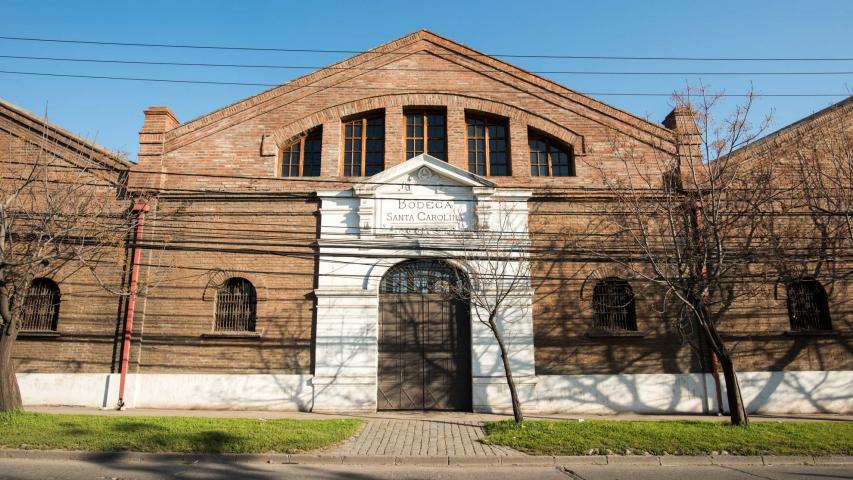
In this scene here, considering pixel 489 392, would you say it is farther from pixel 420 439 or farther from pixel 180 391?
pixel 180 391

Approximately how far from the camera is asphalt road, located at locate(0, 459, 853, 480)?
7004 mm

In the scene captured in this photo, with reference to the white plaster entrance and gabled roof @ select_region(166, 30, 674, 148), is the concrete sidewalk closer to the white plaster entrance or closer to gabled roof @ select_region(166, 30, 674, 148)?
the white plaster entrance

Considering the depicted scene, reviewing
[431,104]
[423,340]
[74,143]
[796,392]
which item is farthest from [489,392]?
[74,143]

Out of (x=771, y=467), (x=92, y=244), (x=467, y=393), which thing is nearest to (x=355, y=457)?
(x=467, y=393)

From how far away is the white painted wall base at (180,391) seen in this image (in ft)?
40.2

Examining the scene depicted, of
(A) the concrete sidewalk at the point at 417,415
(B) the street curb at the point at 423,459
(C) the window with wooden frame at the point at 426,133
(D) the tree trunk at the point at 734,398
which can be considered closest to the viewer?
(B) the street curb at the point at 423,459

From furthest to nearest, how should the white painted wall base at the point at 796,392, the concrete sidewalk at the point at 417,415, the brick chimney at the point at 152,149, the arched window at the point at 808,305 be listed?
the brick chimney at the point at 152,149
the arched window at the point at 808,305
the white painted wall base at the point at 796,392
the concrete sidewalk at the point at 417,415

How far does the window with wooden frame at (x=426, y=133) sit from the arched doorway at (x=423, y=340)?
3214 millimetres

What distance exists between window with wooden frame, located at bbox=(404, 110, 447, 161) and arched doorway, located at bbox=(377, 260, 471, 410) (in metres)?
3.21

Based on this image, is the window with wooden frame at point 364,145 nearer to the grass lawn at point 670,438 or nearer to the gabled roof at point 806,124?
the grass lawn at point 670,438

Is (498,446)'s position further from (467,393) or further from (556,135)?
(556,135)

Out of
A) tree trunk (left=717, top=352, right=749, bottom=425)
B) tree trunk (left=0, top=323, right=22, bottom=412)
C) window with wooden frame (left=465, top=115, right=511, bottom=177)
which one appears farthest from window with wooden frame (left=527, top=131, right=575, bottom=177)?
tree trunk (left=0, top=323, right=22, bottom=412)

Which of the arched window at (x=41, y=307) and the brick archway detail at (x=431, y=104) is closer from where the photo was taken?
the arched window at (x=41, y=307)

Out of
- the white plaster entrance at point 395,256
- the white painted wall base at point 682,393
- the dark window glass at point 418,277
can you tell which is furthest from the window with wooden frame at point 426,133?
the white painted wall base at point 682,393
